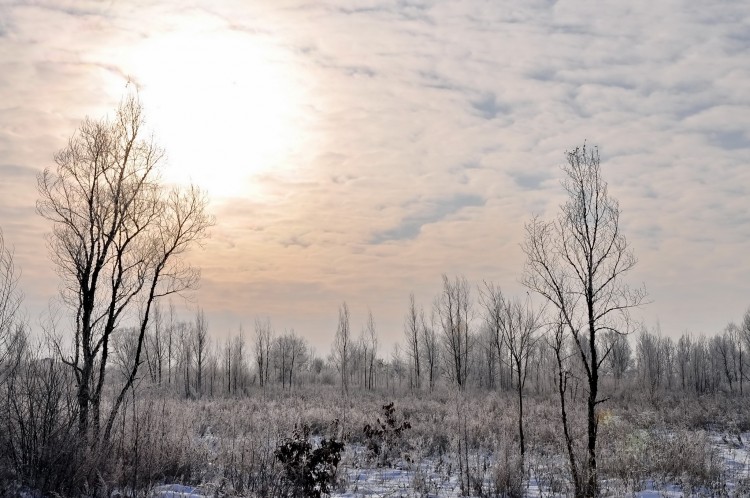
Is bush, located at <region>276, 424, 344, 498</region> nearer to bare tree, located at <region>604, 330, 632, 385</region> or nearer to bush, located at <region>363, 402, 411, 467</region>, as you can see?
bush, located at <region>363, 402, 411, 467</region>

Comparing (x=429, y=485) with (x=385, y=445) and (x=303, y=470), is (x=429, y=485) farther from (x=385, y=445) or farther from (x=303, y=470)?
(x=385, y=445)

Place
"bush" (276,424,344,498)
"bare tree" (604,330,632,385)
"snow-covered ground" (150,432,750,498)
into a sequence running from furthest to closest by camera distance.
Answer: "bare tree" (604,330,632,385) < "snow-covered ground" (150,432,750,498) < "bush" (276,424,344,498)

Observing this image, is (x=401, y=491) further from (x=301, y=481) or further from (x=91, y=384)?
(x=91, y=384)

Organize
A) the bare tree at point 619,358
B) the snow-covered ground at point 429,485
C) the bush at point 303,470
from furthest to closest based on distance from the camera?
1. the bare tree at point 619,358
2. the snow-covered ground at point 429,485
3. the bush at point 303,470

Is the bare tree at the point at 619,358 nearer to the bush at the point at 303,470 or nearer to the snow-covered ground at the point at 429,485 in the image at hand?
the snow-covered ground at the point at 429,485

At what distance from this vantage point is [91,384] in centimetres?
1102

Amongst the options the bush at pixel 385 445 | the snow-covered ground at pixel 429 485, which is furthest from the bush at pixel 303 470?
the bush at pixel 385 445

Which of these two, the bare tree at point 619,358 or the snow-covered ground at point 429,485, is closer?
the snow-covered ground at point 429,485

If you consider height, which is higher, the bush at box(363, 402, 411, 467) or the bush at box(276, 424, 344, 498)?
the bush at box(276, 424, 344, 498)

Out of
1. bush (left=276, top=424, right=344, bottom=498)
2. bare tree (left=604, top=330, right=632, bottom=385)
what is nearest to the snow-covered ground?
bush (left=276, top=424, right=344, bottom=498)

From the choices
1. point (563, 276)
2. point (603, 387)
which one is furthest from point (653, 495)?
point (603, 387)

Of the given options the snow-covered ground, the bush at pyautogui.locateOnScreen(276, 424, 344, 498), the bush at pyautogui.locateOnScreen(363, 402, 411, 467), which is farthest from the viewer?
the bush at pyautogui.locateOnScreen(363, 402, 411, 467)

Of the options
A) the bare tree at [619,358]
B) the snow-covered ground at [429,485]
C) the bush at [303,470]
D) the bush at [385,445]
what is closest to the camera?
the bush at [303,470]

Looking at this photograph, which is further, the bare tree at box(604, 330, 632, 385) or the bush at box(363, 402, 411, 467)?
the bare tree at box(604, 330, 632, 385)
